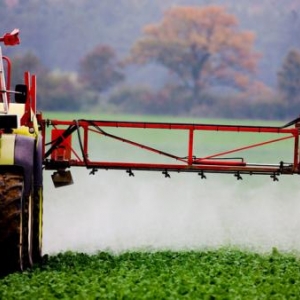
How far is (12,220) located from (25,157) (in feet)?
2.30

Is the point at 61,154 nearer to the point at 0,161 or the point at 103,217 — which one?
the point at 0,161

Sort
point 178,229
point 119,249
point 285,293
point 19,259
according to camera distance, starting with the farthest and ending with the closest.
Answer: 1. point 178,229
2. point 119,249
3. point 19,259
4. point 285,293

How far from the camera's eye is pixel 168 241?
640 inches

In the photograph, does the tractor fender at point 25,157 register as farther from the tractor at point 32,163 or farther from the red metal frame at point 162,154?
the red metal frame at point 162,154

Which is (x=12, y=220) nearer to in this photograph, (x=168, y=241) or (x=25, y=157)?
(x=25, y=157)

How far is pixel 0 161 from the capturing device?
10.6 m

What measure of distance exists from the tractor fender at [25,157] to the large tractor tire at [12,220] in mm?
88

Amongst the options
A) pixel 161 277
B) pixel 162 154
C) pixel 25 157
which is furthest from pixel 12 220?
pixel 162 154

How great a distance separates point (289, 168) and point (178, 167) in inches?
54.7

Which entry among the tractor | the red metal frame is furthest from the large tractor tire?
the red metal frame

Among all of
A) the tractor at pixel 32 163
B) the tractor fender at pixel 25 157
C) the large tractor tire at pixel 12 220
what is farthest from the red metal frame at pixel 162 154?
the large tractor tire at pixel 12 220

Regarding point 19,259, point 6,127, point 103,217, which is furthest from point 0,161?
point 103,217

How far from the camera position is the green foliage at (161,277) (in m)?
9.79

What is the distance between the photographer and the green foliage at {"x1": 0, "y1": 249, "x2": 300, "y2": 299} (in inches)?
385
